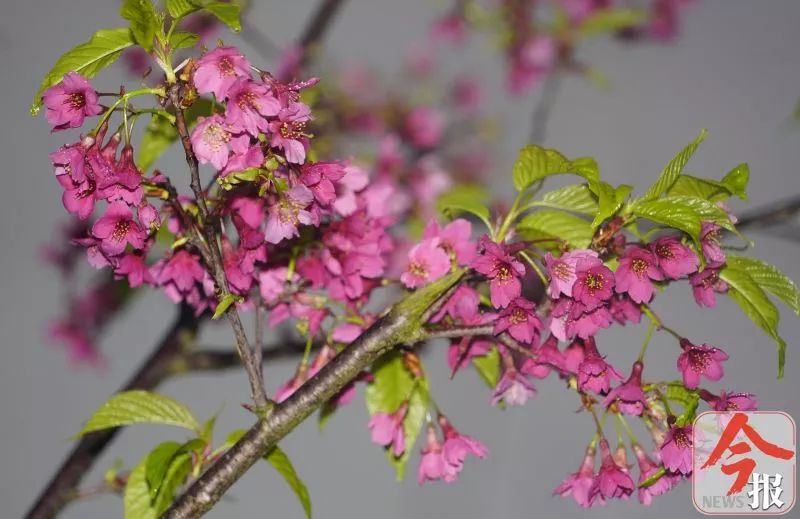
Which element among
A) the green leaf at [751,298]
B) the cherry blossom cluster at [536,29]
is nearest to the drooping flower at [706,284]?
the green leaf at [751,298]

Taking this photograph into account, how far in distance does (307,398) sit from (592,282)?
204mm

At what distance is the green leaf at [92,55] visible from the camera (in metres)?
0.56

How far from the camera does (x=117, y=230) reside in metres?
0.57

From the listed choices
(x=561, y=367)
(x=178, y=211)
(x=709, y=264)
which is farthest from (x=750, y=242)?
(x=178, y=211)

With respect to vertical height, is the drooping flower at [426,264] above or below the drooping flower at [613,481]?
above

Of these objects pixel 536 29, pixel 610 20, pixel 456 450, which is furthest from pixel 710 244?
pixel 536 29

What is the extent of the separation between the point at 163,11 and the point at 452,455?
1.24 ft

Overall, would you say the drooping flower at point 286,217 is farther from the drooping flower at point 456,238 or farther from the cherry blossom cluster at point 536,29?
the cherry blossom cluster at point 536,29

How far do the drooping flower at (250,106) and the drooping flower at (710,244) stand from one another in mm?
283

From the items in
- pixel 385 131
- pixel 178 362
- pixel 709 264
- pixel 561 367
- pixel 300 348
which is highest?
pixel 385 131

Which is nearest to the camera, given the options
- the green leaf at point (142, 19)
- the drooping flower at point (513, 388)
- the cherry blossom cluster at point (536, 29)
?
the green leaf at point (142, 19)

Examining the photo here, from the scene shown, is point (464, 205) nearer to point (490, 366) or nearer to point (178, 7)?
point (490, 366)

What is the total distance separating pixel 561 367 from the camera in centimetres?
60

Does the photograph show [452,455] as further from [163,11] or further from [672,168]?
[163,11]
